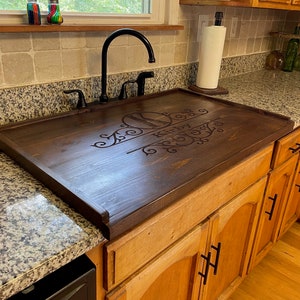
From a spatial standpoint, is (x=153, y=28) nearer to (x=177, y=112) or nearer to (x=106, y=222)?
(x=177, y=112)

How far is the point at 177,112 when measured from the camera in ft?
4.32

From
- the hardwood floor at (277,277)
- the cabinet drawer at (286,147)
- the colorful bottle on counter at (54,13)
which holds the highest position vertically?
the colorful bottle on counter at (54,13)

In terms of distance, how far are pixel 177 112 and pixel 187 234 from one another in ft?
1.86

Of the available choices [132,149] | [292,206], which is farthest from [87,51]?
[292,206]

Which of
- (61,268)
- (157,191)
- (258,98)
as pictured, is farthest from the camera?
(258,98)

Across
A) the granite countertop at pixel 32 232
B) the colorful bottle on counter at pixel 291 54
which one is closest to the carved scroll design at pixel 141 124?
the granite countertop at pixel 32 232

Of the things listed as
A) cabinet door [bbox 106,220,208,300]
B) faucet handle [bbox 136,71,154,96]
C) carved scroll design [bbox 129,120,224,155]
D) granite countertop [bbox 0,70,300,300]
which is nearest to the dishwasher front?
granite countertop [bbox 0,70,300,300]

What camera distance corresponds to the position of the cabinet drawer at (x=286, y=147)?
1252 mm

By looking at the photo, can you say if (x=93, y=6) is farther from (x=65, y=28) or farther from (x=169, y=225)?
(x=169, y=225)

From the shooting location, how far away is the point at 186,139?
105 cm

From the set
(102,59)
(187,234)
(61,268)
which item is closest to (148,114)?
(102,59)

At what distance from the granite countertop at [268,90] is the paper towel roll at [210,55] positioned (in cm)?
12

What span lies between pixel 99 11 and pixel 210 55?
0.59 metres

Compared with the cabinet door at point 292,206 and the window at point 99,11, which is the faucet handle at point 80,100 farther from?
the cabinet door at point 292,206
